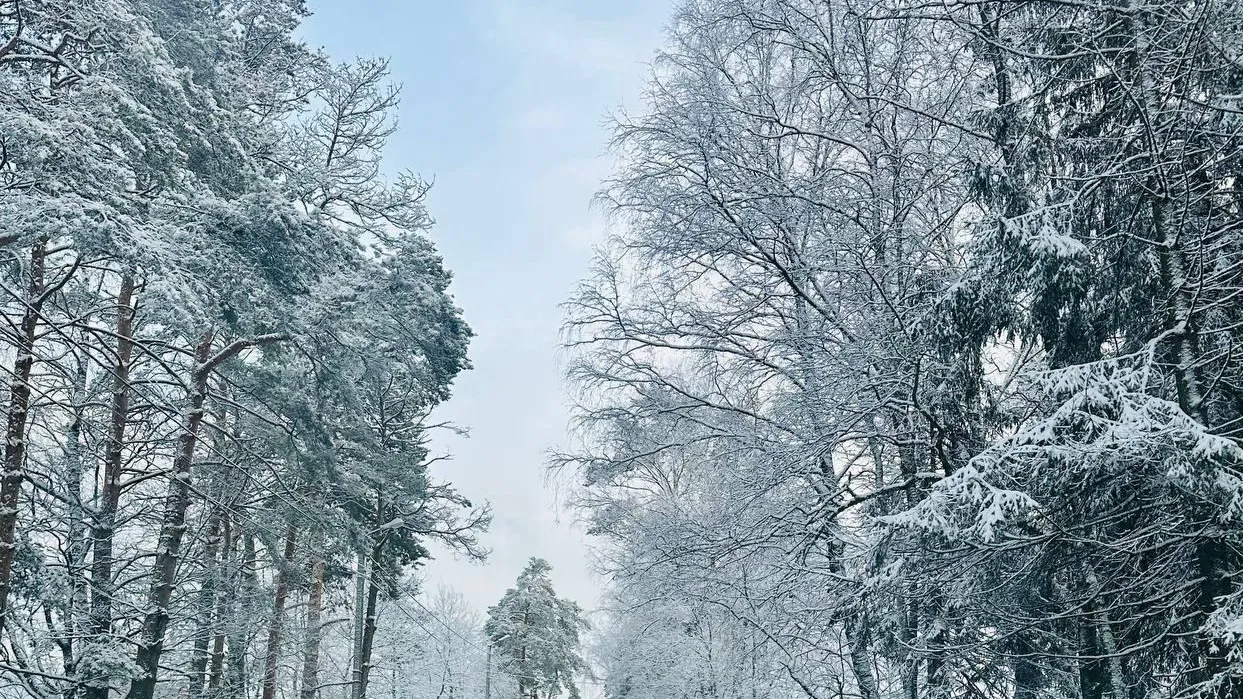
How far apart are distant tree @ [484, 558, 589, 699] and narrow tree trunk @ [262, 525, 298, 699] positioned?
2178 centimetres

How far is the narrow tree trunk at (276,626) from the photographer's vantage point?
15406mm

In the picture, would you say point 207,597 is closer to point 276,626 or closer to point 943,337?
point 276,626

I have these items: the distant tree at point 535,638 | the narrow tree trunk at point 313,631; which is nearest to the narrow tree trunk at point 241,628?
the narrow tree trunk at point 313,631

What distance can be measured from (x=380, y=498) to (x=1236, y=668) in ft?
45.5

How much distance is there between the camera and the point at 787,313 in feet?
28.6

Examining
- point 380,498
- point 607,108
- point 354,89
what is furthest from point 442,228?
point 380,498

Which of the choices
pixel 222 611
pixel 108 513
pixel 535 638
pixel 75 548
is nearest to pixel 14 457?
pixel 108 513

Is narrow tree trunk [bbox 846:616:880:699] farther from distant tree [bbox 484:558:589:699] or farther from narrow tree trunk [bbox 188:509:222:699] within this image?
distant tree [bbox 484:558:589:699]

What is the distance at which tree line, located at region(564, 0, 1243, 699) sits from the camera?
5.25 metres

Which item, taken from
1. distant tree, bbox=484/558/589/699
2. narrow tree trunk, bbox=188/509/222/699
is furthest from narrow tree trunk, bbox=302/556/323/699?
distant tree, bbox=484/558/589/699

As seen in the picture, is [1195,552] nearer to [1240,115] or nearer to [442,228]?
[1240,115]

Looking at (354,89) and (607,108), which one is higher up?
(354,89)

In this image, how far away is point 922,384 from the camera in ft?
22.7

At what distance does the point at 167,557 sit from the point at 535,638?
29856 mm
